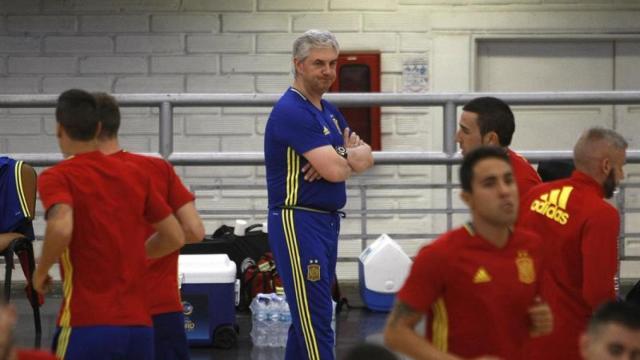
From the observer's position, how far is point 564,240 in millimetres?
4793

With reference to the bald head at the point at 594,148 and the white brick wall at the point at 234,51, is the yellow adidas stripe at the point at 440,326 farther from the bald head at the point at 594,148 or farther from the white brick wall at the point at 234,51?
the white brick wall at the point at 234,51

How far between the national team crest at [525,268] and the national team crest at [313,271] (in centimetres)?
233

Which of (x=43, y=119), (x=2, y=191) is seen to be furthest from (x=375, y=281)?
(x=43, y=119)

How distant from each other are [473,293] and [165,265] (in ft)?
6.25

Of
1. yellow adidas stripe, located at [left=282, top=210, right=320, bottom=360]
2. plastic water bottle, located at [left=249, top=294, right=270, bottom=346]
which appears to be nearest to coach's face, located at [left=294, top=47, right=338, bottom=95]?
yellow adidas stripe, located at [left=282, top=210, right=320, bottom=360]

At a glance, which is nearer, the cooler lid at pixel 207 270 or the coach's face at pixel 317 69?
the coach's face at pixel 317 69

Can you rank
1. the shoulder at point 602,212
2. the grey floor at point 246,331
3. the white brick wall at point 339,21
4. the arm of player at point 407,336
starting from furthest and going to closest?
the white brick wall at point 339,21
the grey floor at point 246,331
the shoulder at point 602,212
the arm of player at point 407,336

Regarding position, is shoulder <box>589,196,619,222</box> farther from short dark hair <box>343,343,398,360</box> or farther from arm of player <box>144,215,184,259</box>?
short dark hair <box>343,343,398,360</box>

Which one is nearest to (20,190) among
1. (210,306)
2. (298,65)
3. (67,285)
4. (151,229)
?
(210,306)

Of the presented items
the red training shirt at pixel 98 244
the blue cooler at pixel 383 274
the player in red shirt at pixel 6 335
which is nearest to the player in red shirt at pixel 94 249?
the red training shirt at pixel 98 244

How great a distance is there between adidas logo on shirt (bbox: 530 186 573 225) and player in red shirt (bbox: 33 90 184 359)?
4.66ft

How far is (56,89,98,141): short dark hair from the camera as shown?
475cm

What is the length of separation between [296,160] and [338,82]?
608 cm

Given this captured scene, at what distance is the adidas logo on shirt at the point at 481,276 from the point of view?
3895mm
